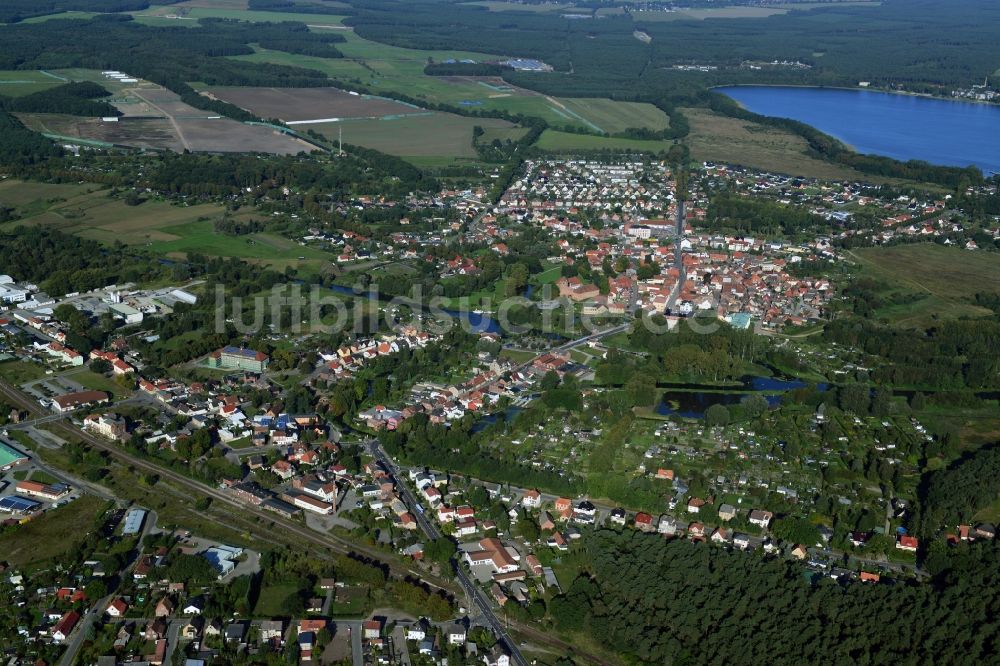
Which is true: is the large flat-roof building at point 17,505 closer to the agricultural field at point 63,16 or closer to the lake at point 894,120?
the lake at point 894,120

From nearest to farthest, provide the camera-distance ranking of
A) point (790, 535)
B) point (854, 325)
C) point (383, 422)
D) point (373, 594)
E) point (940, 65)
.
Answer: point (373, 594) → point (790, 535) → point (383, 422) → point (854, 325) → point (940, 65)

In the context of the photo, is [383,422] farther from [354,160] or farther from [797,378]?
[354,160]

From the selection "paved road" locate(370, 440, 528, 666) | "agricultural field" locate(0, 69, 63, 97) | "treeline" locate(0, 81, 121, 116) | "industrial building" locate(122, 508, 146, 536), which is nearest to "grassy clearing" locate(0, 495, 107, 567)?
"industrial building" locate(122, 508, 146, 536)

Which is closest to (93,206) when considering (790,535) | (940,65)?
(790,535)

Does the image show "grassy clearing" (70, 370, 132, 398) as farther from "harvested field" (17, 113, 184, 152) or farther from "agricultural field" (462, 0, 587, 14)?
"agricultural field" (462, 0, 587, 14)

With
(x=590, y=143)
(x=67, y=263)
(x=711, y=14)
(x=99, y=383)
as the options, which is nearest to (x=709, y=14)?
(x=711, y=14)

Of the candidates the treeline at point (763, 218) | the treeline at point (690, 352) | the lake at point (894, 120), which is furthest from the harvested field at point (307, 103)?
the treeline at point (690, 352)
